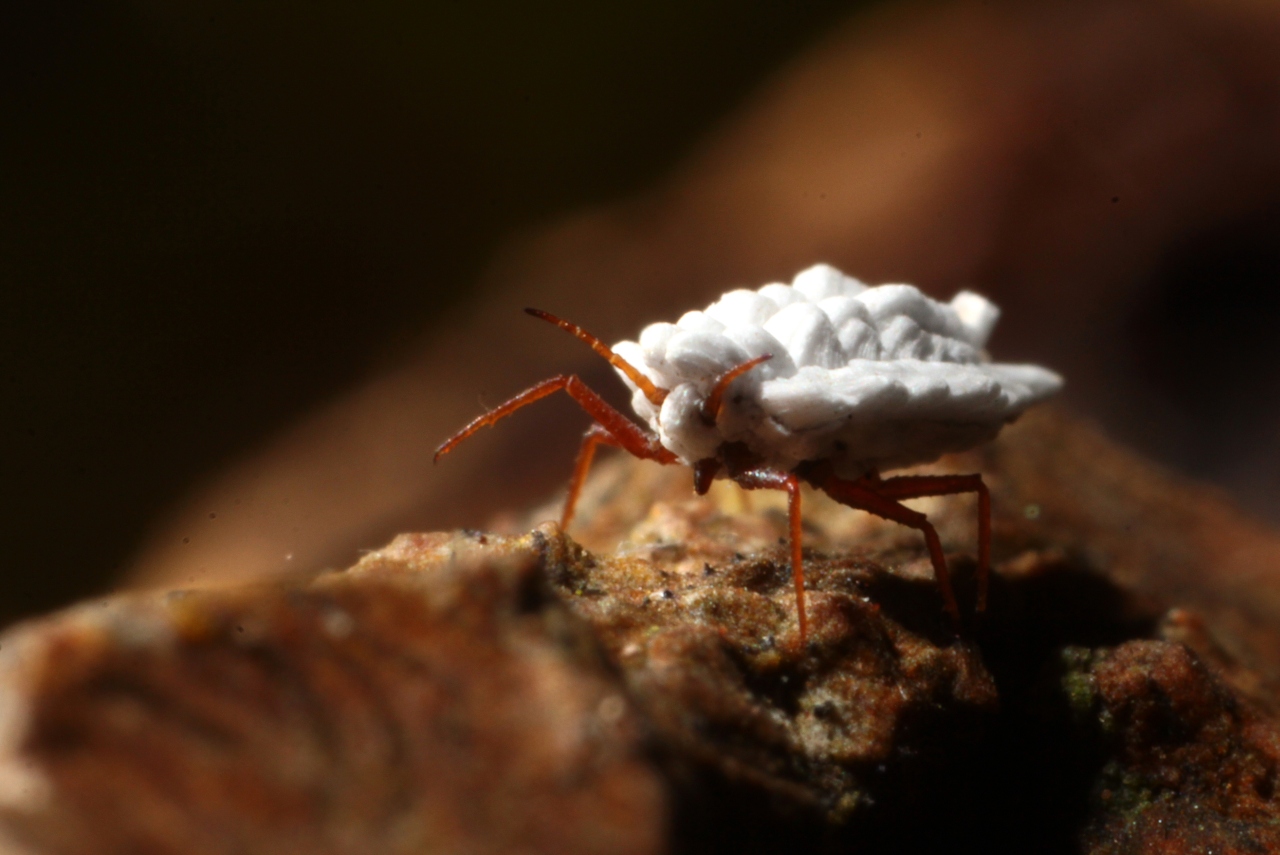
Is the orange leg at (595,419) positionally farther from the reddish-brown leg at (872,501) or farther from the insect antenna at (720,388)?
the reddish-brown leg at (872,501)

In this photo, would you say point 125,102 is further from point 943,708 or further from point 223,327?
point 943,708

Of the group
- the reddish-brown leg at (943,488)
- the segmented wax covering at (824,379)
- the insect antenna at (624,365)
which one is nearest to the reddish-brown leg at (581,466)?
the segmented wax covering at (824,379)

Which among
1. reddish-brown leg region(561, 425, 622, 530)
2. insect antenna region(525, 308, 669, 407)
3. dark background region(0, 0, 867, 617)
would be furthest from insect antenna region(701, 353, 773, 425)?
dark background region(0, 0, 867, 617)

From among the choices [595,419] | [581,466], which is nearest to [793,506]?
[595,419]

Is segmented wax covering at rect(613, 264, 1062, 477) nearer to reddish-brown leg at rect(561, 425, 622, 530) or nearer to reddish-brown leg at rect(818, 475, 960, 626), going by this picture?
reddish-brown leg at rect(818, 475, 960, 626)

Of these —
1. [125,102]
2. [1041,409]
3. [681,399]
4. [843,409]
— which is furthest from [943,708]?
[125,102]
